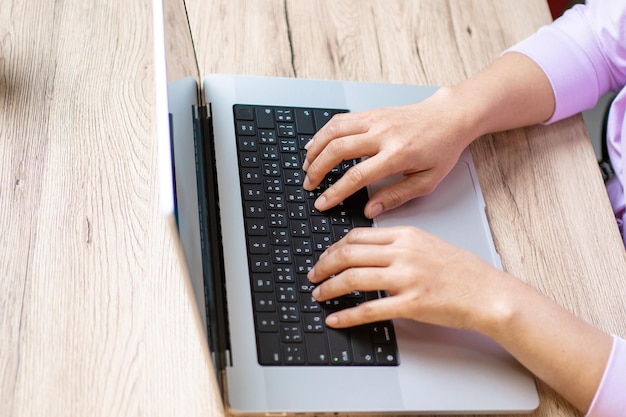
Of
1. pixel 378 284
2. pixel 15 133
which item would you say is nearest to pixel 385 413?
pixel 378 284

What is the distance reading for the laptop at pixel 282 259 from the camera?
0.75m

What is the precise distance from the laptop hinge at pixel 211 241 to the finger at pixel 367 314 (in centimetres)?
12

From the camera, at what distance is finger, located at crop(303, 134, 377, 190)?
0.88 metres

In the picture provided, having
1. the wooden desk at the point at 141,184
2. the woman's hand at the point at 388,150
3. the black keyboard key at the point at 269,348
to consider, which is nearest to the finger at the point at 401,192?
the woman's hand at the point at 388,150

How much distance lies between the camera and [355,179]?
87 centimetres

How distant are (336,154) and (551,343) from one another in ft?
1.09

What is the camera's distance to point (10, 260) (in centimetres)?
81

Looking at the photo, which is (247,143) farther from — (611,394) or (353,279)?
(611,394)

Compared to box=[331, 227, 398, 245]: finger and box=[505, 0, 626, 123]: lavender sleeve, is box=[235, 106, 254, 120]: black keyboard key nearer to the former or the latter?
box=[331, 227, 398, 245]: finger

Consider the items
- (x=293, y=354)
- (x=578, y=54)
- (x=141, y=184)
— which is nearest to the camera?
(x=293, y=354)

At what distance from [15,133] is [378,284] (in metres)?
0.49

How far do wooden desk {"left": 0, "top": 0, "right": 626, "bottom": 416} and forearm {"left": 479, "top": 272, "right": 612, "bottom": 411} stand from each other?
0.05 metres

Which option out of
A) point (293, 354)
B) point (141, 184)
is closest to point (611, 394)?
point (293, 354)

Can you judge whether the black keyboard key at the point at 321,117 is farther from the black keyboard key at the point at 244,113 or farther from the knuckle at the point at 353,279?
the knuckle at the point at 353,279
